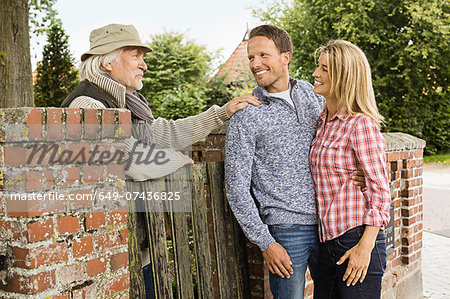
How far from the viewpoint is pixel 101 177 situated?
2.04 metres

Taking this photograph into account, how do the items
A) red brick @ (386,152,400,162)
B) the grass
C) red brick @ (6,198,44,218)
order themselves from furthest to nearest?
the grass < red brick @ (386,152,400,162) < red brick @ (6,198,44,218)

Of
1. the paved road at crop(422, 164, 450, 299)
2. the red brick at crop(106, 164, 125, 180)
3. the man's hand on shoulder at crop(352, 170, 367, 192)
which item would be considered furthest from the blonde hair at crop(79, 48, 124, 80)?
the paved road at crop(422, 164, 450, 299)

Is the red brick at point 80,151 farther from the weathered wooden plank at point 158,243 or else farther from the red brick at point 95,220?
the weathered wooden plank at point 158,243

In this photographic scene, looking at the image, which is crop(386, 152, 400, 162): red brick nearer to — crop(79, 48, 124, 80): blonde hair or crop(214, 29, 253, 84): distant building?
crop(79, 48, 124, 80): blonde hair

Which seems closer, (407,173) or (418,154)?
(407,173)

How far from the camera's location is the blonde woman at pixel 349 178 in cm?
244

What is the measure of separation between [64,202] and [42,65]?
12187mm

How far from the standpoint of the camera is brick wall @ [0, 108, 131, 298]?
1.81 meters

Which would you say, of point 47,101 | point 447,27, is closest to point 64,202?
point 47,101

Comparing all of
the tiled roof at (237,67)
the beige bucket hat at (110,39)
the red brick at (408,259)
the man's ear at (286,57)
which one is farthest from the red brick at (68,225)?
the tiled roof at (237,67)

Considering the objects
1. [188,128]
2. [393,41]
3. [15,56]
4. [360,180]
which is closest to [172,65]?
[393,41]

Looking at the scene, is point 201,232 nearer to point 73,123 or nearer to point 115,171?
point 115,171

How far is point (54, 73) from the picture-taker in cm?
1273

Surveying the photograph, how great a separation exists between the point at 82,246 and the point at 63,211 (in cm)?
18
